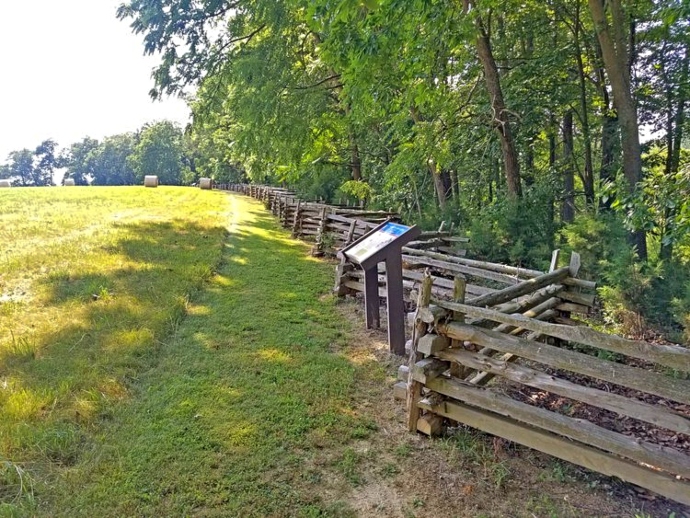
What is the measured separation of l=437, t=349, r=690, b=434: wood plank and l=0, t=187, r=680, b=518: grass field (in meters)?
0.67

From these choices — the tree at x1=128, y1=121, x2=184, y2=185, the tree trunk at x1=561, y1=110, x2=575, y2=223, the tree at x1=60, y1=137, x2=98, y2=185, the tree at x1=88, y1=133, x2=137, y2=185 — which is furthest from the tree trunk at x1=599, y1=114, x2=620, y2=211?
the tree at x1=60, y1=137, x2=98, y2=185

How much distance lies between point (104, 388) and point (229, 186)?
195ft

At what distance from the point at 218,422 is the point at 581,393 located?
287 centimetres

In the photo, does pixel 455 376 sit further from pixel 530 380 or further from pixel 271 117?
pixel 271 117

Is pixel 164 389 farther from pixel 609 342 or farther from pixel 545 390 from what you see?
pixel 609 342

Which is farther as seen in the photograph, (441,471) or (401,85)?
(401,85)

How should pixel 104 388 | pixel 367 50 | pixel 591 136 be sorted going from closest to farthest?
pixel 104 388
pixel 367 50
pixel 591 136

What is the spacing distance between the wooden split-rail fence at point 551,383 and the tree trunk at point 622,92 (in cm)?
Answer: 326

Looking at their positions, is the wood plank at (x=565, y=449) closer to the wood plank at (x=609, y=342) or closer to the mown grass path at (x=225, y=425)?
the wood plank at (x=609, y=342)

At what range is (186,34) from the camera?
1488cm

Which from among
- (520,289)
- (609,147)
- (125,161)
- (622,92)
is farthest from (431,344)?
(125,161)

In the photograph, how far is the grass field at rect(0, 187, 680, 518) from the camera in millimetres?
2904

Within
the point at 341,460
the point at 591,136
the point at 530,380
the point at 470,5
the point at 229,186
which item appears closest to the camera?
the point at 530,380

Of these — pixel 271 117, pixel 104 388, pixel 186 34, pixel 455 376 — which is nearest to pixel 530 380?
pixel 455 376
